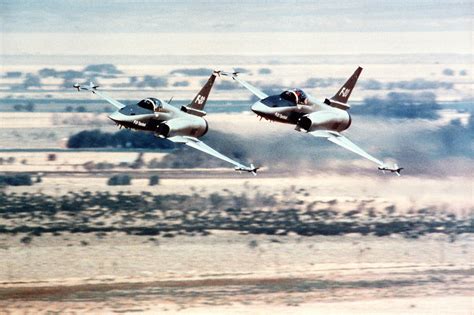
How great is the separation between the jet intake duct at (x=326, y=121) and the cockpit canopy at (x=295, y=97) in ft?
1.13

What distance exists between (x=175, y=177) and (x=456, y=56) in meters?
8.23

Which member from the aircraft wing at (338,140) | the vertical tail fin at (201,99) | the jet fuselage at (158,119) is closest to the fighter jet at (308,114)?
the aircraft wing at (338,140)

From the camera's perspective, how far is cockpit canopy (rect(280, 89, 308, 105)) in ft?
138

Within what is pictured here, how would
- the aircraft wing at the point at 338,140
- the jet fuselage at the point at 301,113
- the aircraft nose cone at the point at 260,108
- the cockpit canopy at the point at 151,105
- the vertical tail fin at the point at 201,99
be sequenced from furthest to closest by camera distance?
the vertical tail fin at the point at 201,99 < the cockpit canopy at the point at 151,105 < the aircraft wing at the point at 338,140 < the jet fuselage at the point at 301,113 < the aircraft nose cone at the point at 260,108

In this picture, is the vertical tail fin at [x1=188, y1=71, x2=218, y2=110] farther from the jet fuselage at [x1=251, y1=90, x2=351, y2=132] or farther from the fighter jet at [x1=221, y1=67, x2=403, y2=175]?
the jet fuselage at [x1=251, y1=90, x2=351, y2=132]

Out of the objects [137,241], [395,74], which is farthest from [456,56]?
[137,241]

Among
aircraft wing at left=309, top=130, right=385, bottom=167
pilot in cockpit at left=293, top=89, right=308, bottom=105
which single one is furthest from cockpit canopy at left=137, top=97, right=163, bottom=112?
aircraft wing at left=309, top=130, right=385, bottom=167

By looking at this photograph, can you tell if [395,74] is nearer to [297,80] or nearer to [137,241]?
[297,80]

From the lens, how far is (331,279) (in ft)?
155

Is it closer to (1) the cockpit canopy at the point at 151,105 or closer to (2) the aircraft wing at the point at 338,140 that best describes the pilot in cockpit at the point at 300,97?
(2) the aircraft wing at the point at 338,140

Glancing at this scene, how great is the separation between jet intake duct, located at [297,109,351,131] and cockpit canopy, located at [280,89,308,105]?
344mm

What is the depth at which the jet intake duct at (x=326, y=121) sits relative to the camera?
41781mm

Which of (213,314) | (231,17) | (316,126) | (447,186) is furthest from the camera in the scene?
(231,17)

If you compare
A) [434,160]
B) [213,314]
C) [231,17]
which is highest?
[231,17]
